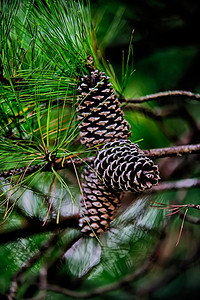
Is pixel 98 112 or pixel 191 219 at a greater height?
pixel 98 112

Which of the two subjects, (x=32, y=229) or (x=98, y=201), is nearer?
(x=98, y=201)

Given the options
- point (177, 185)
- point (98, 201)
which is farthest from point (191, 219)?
point (98, 201)

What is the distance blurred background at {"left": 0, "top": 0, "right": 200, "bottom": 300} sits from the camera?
1.60ft

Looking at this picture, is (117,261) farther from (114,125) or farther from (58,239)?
(114,125)

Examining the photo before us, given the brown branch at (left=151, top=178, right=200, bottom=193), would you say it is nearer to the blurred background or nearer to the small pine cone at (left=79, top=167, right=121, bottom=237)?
the blurred background

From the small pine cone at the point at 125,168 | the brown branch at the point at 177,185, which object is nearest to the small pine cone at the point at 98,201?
the small pine cone at the point at 125,168

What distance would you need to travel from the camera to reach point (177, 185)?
1.76ft

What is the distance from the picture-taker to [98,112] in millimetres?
373

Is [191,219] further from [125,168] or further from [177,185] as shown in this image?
[125,168]

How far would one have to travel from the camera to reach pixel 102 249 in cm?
50

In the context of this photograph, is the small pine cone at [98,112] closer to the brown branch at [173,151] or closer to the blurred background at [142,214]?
the brown branch at [173,151]

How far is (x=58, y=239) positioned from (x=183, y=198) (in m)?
0.21

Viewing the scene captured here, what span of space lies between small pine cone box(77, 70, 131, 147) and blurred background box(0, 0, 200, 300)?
15cm

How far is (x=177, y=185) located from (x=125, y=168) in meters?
0.24
